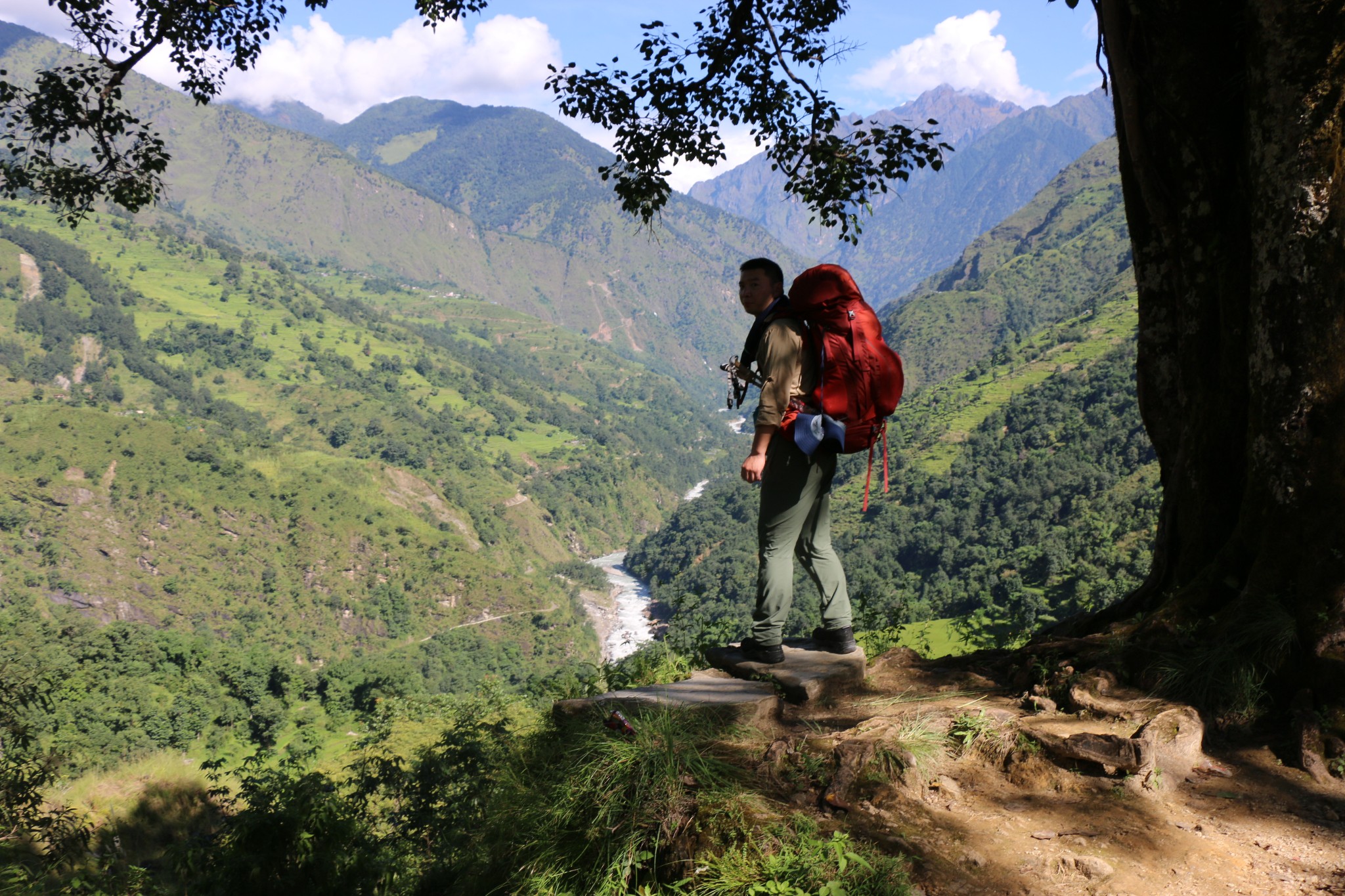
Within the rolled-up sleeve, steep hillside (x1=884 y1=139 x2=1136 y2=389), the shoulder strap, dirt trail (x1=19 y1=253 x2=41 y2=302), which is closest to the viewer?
the rolled-up sleeve

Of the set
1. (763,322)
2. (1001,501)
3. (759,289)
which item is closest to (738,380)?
(763,322)

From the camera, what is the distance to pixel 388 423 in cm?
12688

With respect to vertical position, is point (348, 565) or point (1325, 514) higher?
point (1325, 514)

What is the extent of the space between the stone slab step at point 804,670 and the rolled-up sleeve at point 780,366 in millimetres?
1370

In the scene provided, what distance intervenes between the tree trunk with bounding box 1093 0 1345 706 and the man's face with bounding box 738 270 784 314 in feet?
6.66

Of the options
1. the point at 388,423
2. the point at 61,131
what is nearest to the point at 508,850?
the point at 61,131

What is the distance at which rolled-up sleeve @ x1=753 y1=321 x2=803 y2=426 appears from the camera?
3.79m

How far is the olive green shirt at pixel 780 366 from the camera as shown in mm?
3787

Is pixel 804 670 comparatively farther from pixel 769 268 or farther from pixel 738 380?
pixel 769 268

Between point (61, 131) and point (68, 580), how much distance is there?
265 ft

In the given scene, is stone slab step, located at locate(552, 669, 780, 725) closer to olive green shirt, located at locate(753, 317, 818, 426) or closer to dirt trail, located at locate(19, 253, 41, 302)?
olive green shirt, located at locate(753, 317, 818, 426)

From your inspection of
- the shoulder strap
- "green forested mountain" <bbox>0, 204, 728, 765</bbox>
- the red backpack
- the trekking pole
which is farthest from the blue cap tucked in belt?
"green forested mountain" <bbox>0, 204, 728, 765</bbox>

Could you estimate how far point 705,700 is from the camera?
12.4 ft

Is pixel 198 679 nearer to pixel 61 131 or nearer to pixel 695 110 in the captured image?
pixel 61 131
